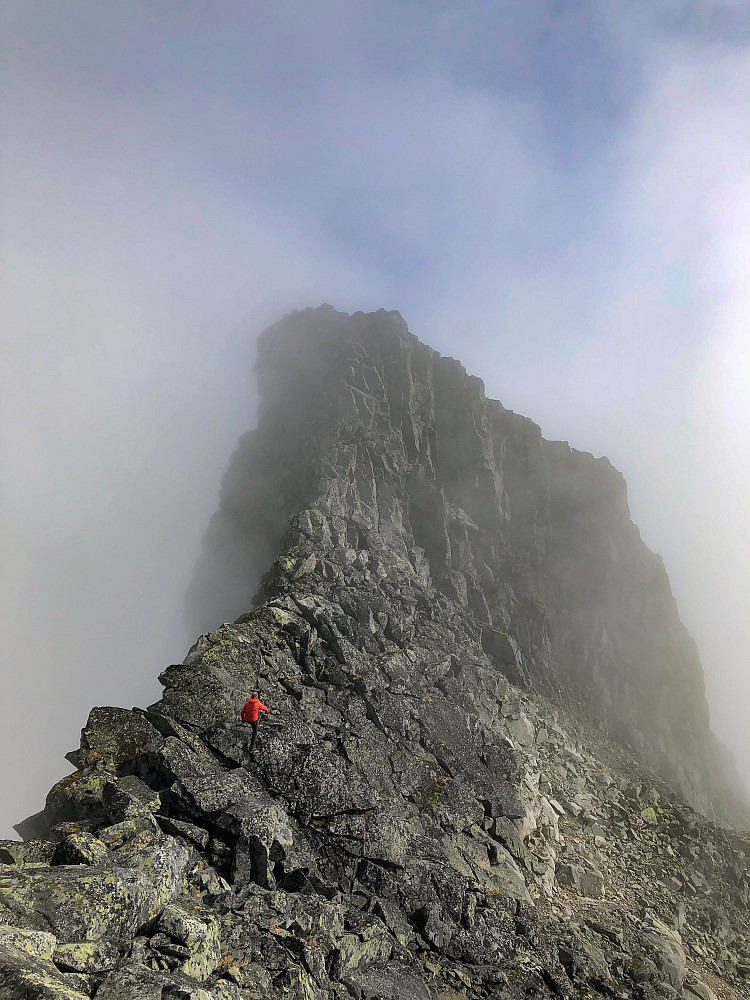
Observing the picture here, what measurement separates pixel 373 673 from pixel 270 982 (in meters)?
16.0

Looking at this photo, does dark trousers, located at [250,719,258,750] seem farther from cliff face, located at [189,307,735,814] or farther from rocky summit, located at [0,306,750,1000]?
cliff face, located at [189,307,735,814]

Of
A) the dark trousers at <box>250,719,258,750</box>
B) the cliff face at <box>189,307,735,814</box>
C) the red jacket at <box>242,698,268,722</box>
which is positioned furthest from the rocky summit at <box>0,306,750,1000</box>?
the red jacket at <box>242,698,268,722</box>

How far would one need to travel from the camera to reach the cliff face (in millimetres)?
48312

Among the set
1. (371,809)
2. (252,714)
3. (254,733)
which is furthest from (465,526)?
(252,714)

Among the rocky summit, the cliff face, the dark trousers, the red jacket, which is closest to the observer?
the rocky summit

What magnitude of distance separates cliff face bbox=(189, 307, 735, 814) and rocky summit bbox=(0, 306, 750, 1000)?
0.53 metres

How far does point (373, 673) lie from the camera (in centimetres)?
2727

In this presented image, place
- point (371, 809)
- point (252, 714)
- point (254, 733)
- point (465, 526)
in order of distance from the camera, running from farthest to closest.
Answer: point (465, 526), point (371, 809), point (254, 733), point (252, 714)

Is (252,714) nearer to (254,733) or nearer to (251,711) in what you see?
(251,711)

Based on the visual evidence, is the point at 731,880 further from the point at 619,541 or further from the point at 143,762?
the point at 619,541

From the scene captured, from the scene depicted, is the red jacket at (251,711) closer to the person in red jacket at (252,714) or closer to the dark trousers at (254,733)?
the person in red jacket at (252,714)

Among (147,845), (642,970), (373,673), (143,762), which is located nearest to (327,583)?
(373,673)

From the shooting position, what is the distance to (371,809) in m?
19.3

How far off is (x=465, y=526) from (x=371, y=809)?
128 ft
